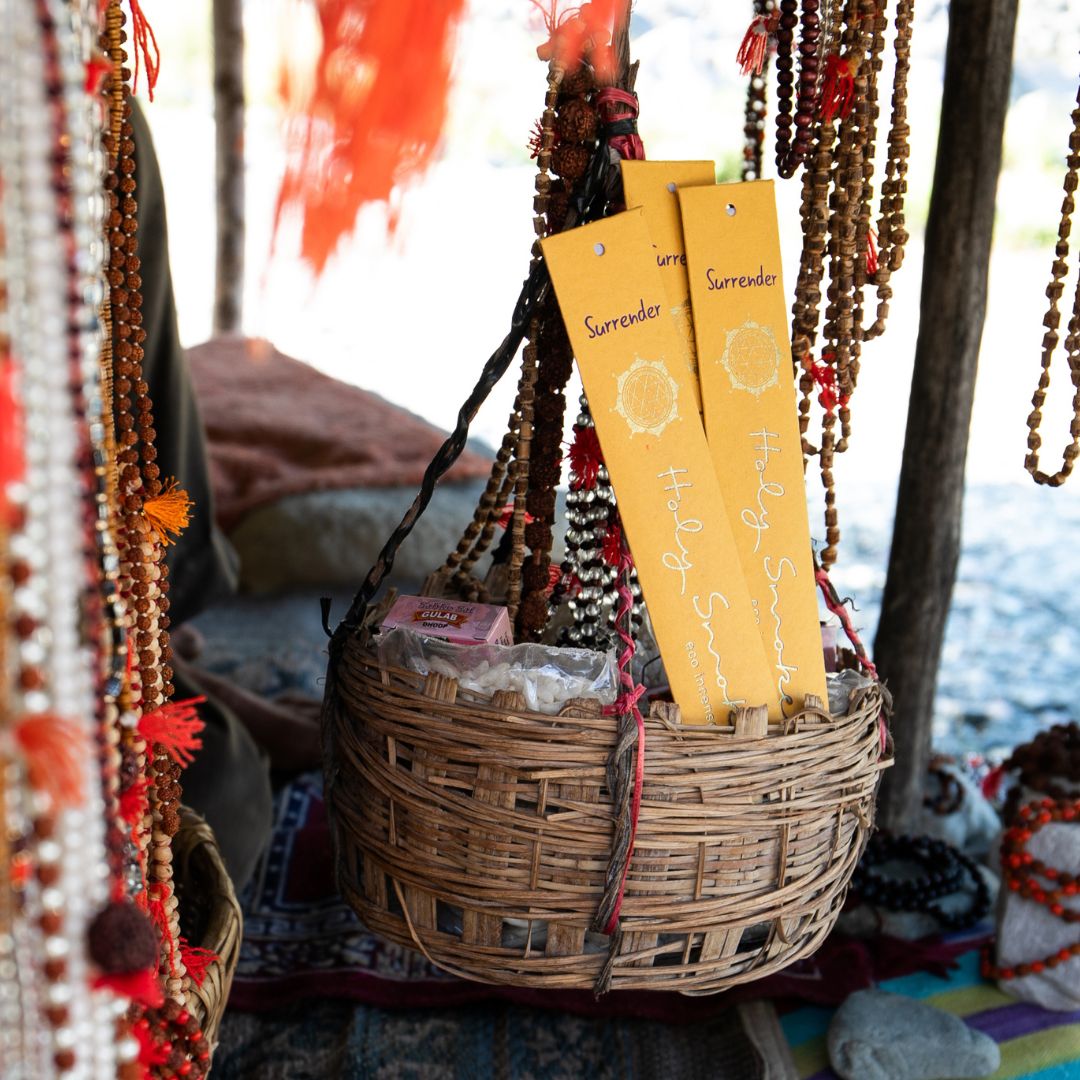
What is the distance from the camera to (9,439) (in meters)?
0.42

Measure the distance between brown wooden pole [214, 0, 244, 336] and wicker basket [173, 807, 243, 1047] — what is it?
9.79 feet

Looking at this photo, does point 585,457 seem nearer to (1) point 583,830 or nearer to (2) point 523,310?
(2) point 523,310

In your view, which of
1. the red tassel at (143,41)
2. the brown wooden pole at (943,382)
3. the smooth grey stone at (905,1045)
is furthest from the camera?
the brown wooden pole at (943,382)

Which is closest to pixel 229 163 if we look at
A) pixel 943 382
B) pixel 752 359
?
pixel 943 382

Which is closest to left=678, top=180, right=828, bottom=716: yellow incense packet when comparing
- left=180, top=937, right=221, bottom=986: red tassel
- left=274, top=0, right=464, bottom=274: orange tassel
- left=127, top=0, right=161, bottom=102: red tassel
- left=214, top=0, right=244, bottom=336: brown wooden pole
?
left=274, top=0, right=464, bottom=274: orange tassel

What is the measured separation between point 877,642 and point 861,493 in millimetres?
2409

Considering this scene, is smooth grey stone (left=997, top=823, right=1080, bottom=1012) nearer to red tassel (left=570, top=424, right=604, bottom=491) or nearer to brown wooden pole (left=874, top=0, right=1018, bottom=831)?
brown wooden pole (left=874, top=0, right=1018, bottom=831)

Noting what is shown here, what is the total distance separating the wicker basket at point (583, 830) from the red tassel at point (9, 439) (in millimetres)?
316

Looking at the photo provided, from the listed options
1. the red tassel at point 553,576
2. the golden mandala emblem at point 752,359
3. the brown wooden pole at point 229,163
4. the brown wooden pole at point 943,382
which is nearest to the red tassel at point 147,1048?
the red tassel at point 553,576

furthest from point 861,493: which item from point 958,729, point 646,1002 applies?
point 646,1002

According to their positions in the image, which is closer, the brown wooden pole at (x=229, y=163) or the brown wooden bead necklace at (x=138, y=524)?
the brown wooden bead necklace at (x=138, y=524)

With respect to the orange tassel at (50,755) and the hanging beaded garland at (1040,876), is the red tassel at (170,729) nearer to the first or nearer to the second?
the orange tassel at (50,755)

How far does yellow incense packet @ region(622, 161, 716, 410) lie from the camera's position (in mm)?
735

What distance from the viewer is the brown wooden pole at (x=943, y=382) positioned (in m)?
1.30
